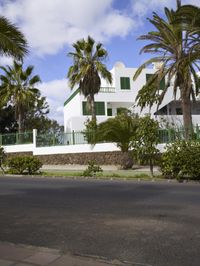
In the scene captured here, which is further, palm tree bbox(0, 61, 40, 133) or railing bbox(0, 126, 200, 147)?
palm tree bbox(0, 61, 40, 133)

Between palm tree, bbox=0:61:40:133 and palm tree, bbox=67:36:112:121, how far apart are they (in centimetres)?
552

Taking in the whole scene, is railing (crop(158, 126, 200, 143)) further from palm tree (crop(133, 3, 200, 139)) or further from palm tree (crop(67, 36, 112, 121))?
palm tree (crop(67, 36, 112, 121))

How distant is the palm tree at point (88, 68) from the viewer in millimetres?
31234

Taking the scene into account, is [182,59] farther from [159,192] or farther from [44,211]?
[44,211]

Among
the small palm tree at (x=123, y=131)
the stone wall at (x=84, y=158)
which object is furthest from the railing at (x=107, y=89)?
the small palm tree at (x=123, y=131)

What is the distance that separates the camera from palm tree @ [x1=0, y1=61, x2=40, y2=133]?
3509 centimetres

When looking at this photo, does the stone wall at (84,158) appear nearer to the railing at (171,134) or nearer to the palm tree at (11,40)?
the railing at (171,134)

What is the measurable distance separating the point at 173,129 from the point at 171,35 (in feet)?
20.8

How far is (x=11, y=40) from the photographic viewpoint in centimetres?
1297

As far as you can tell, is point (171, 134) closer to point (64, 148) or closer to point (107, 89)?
point (64, 148)

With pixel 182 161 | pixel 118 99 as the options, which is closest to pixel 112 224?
pixel 182 161

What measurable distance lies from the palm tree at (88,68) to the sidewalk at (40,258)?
84.6 ft

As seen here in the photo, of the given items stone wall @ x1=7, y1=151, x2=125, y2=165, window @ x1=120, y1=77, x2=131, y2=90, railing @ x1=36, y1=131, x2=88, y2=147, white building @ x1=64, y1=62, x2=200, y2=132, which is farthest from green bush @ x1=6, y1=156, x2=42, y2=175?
window @ x1=120, y1=77, x2=131, y2=90

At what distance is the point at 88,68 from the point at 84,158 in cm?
799
